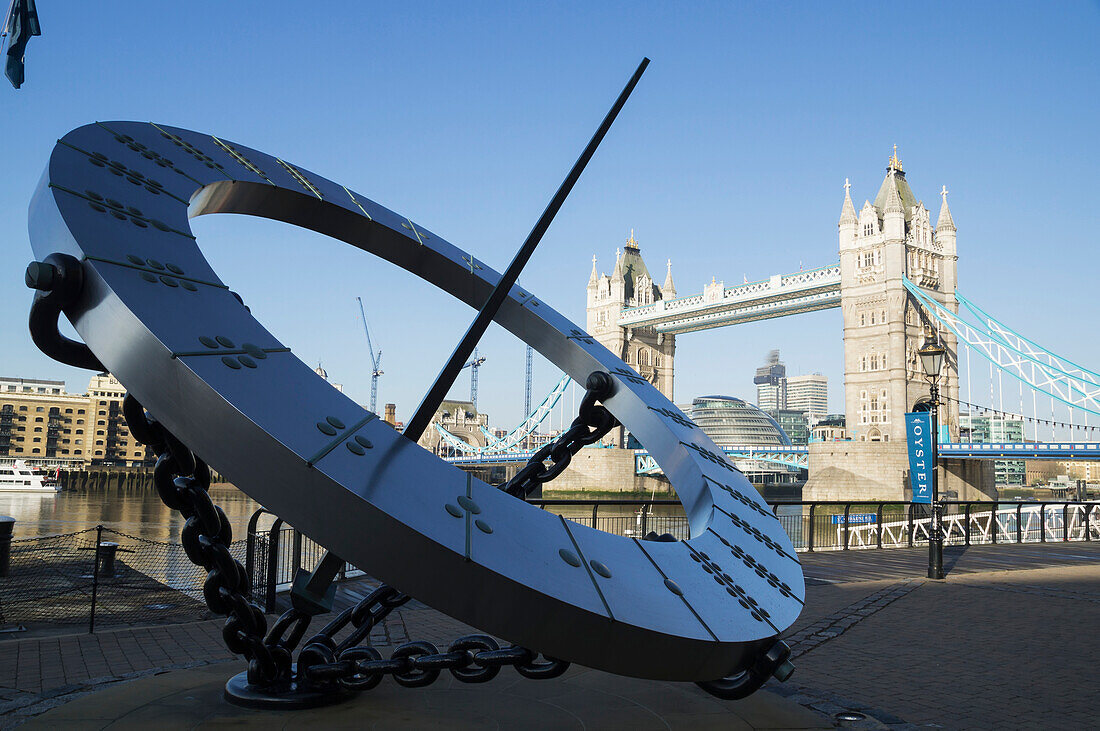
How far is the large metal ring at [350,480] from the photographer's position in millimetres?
2123

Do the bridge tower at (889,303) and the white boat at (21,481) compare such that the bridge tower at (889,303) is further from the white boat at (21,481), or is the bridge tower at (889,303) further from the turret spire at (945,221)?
the white boat at (21,481)

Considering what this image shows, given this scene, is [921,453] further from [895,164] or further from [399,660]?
[895,164]

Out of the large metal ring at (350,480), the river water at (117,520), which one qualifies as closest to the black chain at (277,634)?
the large metal ring at (350,480)

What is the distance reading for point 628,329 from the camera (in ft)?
218

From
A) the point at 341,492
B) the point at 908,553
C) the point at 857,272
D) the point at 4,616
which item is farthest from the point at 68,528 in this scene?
the point at 857,272

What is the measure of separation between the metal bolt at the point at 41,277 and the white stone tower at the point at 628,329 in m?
62.8

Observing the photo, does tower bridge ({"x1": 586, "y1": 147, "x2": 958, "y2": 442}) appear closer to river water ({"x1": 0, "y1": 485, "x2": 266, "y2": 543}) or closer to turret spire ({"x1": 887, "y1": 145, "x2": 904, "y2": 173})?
turret spire ({"x1": 887, "y1": 145, "x2": 904, "y2": 173})

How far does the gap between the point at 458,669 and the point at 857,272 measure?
47565 millimetres

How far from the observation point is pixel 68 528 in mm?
22562

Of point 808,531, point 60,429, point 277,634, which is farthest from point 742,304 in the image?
point 60,429

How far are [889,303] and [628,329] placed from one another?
25441 millimetres

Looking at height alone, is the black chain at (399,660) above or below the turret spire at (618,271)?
below

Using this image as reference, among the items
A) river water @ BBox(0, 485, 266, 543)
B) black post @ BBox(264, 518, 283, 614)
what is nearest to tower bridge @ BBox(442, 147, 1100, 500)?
river water @ BBox(0, 485, 266, 543)

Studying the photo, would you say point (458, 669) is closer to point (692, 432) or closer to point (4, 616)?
point (692, 432)
